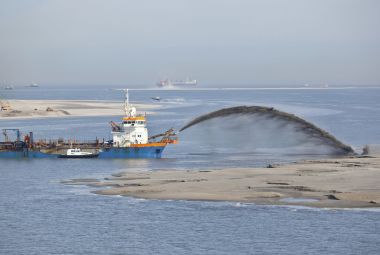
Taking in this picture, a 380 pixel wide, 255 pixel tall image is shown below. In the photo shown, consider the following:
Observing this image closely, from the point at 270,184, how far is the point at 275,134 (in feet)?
136

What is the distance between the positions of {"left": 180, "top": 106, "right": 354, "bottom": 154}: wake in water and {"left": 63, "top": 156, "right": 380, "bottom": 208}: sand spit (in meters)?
16.0

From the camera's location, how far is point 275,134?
108 m

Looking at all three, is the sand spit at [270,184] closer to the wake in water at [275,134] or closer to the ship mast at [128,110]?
the wake in water at [275,134]

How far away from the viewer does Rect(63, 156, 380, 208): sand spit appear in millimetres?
60812

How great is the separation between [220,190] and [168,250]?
65.0 ft

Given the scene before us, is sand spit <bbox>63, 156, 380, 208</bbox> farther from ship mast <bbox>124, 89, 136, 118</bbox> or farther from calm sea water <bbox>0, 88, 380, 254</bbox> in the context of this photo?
ship mast <bbox>124, 89, 136, 118</bbox>

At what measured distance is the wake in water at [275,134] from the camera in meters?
97.9

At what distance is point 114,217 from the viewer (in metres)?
55.1

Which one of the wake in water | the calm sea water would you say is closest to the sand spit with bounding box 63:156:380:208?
the calm sea water

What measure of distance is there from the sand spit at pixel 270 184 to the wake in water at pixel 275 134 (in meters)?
16.0

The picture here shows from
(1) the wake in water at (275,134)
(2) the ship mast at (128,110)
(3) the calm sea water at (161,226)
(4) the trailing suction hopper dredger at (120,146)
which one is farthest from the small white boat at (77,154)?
(3) the calm sea water at (161,226)

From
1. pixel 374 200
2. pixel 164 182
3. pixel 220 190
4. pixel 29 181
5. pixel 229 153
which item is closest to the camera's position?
pixel 374 200

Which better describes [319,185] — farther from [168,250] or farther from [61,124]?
[61,124]

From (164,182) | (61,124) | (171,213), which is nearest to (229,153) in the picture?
(164,182)
